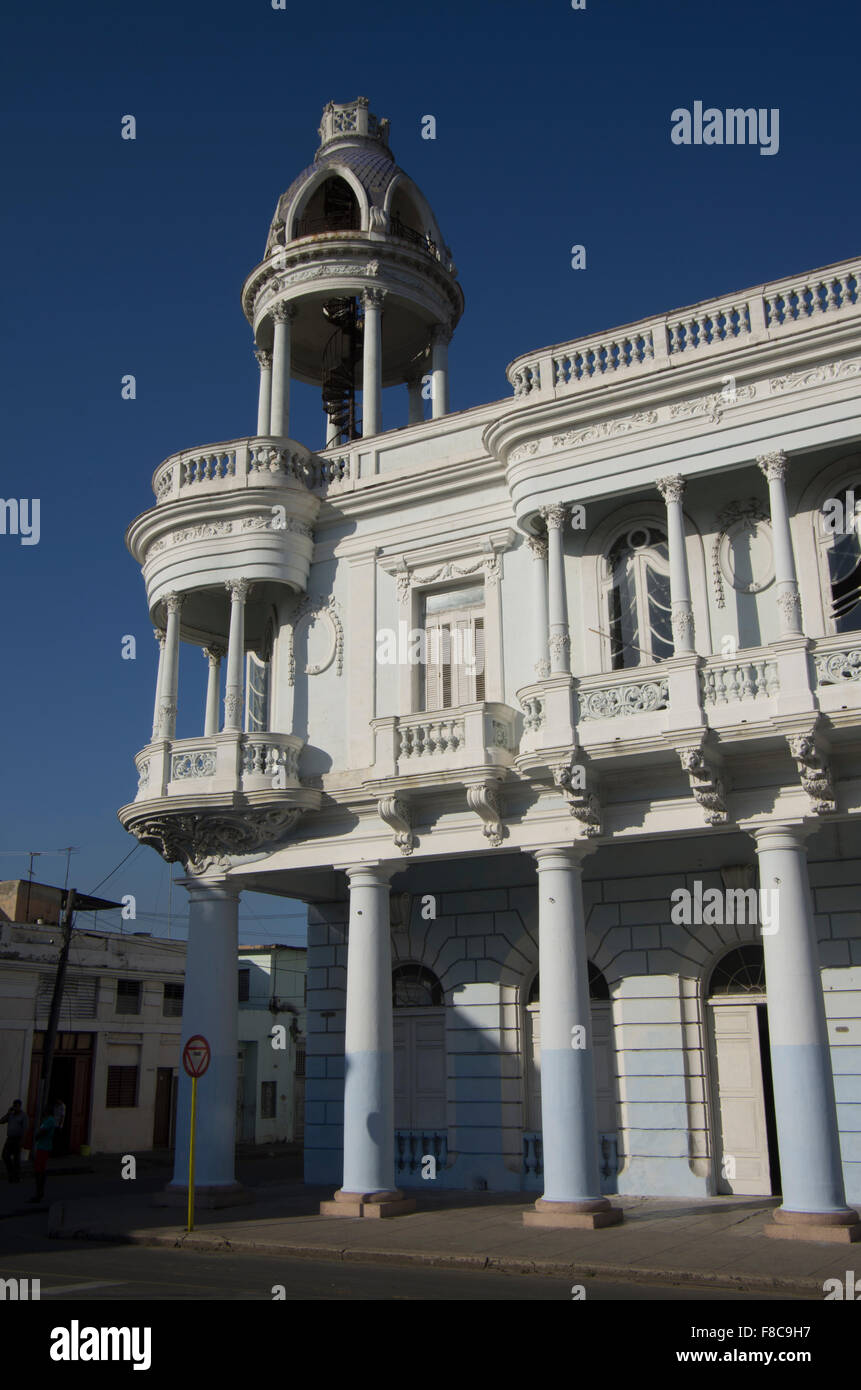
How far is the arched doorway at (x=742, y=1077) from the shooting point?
18328 mm

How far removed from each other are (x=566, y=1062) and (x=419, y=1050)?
6206 mm

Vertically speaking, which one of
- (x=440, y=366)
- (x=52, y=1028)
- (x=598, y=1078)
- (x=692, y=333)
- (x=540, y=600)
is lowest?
(x=598, y=1078)

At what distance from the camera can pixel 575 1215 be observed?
15.4 metres

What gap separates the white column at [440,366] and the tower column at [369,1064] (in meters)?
11.1

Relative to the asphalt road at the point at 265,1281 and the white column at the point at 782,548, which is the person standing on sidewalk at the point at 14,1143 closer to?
the asphalt road at the point at 265,1281

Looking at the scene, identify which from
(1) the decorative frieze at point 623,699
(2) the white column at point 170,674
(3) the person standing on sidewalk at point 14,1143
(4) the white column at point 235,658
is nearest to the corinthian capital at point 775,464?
(1) the decorative frieze at point 623,699

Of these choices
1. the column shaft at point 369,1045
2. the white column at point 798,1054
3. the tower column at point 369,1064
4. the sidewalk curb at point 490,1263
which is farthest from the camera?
the column shaft at point 369,1045

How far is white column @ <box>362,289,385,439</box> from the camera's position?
24.1m

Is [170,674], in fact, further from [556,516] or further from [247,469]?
[556,516]

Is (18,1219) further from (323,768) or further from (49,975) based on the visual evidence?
(49,975)

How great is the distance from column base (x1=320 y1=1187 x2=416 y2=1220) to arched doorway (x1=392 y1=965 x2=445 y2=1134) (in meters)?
3.53

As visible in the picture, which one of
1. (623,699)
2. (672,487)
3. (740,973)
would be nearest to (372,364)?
(672,487)
